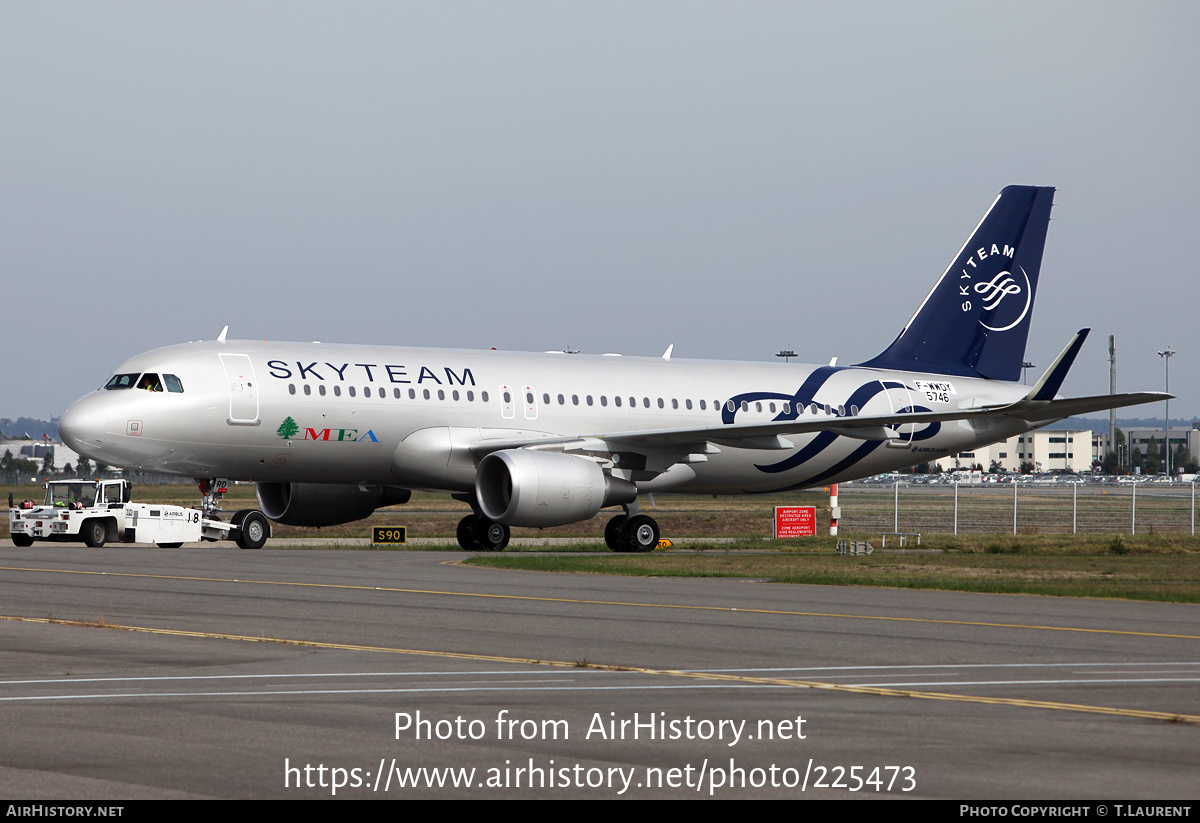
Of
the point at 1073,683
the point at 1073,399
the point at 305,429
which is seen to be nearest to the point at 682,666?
the point at 1073,683

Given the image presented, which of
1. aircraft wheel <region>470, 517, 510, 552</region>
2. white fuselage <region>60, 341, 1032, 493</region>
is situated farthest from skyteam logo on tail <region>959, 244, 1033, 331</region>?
aircraft wheel <region>470, 517, 510, 552</region>

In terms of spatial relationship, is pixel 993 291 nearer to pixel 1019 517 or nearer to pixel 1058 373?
pixel 1058 373

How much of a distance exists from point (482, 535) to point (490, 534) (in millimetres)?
374

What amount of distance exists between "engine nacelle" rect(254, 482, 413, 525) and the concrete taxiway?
46.3 ft

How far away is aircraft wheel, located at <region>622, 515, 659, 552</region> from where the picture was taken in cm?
3288

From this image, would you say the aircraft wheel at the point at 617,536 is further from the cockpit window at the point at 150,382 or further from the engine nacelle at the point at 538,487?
the cockpit window at the point at 150,382

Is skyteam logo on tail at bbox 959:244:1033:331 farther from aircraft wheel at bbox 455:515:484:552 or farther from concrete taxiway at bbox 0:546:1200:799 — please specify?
concrete taxiway at bbox 0:546:1200:799

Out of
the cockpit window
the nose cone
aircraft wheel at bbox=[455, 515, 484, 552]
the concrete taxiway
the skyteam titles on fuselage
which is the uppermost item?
the skyteam titles on fuselage

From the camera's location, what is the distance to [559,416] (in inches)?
1271

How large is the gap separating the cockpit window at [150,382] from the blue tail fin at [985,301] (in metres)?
18.3

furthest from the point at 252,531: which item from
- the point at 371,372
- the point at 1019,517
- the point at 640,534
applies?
the point at 1019,517

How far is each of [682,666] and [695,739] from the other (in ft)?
11.6

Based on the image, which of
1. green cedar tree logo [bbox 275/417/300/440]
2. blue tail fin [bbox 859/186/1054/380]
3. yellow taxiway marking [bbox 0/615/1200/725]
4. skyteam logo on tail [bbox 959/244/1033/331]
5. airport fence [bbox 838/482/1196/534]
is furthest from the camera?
airport fence [bbox 838/482/1196/534]

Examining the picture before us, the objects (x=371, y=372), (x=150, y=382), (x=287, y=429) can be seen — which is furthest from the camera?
(x=371, y=372)
